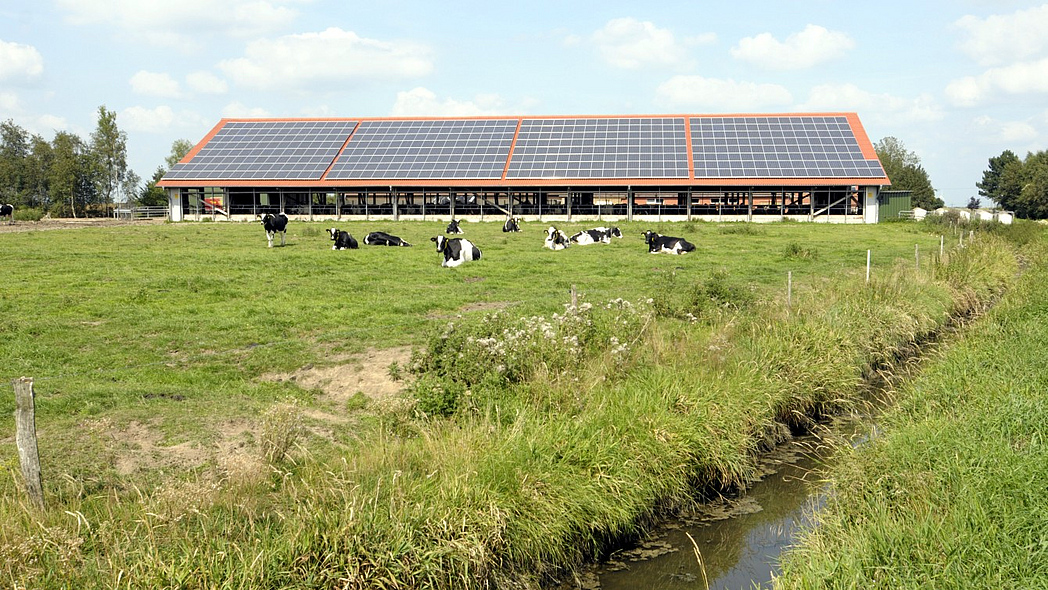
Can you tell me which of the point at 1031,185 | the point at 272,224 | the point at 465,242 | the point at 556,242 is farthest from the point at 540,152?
the point at 1031,185

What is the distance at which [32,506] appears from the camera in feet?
18.4

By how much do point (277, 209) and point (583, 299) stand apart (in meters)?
39.9

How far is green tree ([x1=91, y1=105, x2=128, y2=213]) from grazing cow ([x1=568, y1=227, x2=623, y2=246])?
217 feet

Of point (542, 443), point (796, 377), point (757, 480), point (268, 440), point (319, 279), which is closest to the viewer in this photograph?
point (268, 440)

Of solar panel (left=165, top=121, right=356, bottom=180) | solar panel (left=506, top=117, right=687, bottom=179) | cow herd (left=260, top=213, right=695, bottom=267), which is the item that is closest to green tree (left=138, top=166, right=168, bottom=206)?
solar panel (left=165, top=121, right=356, bottom=180)

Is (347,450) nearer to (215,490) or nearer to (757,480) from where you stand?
(215,490)

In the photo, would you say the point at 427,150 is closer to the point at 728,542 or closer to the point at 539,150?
the point at 539,150

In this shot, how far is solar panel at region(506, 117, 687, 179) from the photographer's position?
48359 mm

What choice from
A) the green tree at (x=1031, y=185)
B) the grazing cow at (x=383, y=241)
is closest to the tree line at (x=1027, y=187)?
the green tree at (x=1031, y=185)

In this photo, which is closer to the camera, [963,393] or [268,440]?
[268,440]

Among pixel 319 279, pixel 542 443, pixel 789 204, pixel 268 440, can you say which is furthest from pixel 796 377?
pixel 789 204

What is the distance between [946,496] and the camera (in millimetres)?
6250

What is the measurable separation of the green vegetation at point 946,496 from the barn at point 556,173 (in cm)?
3860

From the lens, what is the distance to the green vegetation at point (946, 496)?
530 centimetres
